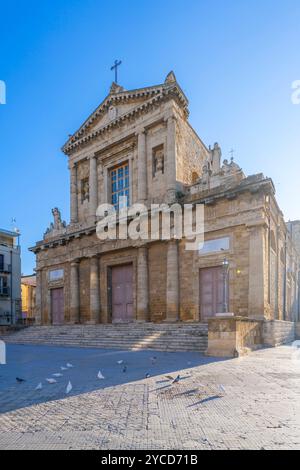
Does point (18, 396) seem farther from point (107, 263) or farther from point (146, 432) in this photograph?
point (107, 263)

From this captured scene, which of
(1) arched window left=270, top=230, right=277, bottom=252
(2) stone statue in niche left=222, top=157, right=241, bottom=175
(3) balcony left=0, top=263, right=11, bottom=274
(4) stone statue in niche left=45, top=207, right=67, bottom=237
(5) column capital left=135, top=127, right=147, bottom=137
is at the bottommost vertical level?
(3) balcony left=0, top=263, right=11, bottom=274

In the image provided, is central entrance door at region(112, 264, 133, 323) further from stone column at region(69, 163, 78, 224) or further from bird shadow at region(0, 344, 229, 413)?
bird shadow at region(0, 344, 229, 413)

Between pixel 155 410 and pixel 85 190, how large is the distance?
22.1m

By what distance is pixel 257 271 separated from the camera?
14328 mm

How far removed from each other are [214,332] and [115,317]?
11.8 m

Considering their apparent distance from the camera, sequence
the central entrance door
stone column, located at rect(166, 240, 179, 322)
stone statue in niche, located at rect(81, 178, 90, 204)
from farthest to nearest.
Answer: stone statue in niche, located at rect(81, 178, 90, 204), the central entrance door, stone column, located at rect(166, 240, 179, 322)

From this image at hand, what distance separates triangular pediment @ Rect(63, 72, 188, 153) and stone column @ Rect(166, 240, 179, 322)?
374 inches

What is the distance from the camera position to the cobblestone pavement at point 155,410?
3.46 m

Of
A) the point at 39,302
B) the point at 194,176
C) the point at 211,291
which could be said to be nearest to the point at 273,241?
the point at 211,291

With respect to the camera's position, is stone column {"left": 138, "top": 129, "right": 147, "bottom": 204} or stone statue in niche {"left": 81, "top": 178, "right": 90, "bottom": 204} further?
stone statue in niche {"left": 81, "top": 178, "right": 90, "bottom": 204}

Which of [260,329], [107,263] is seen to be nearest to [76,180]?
[107,263]

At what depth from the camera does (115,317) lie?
2088 centimetres

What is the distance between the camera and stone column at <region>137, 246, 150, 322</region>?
1839 centimetres

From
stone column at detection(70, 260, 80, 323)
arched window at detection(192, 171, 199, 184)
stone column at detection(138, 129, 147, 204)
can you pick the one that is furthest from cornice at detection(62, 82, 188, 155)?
stone column at detection(70, 260, 80, 323)
